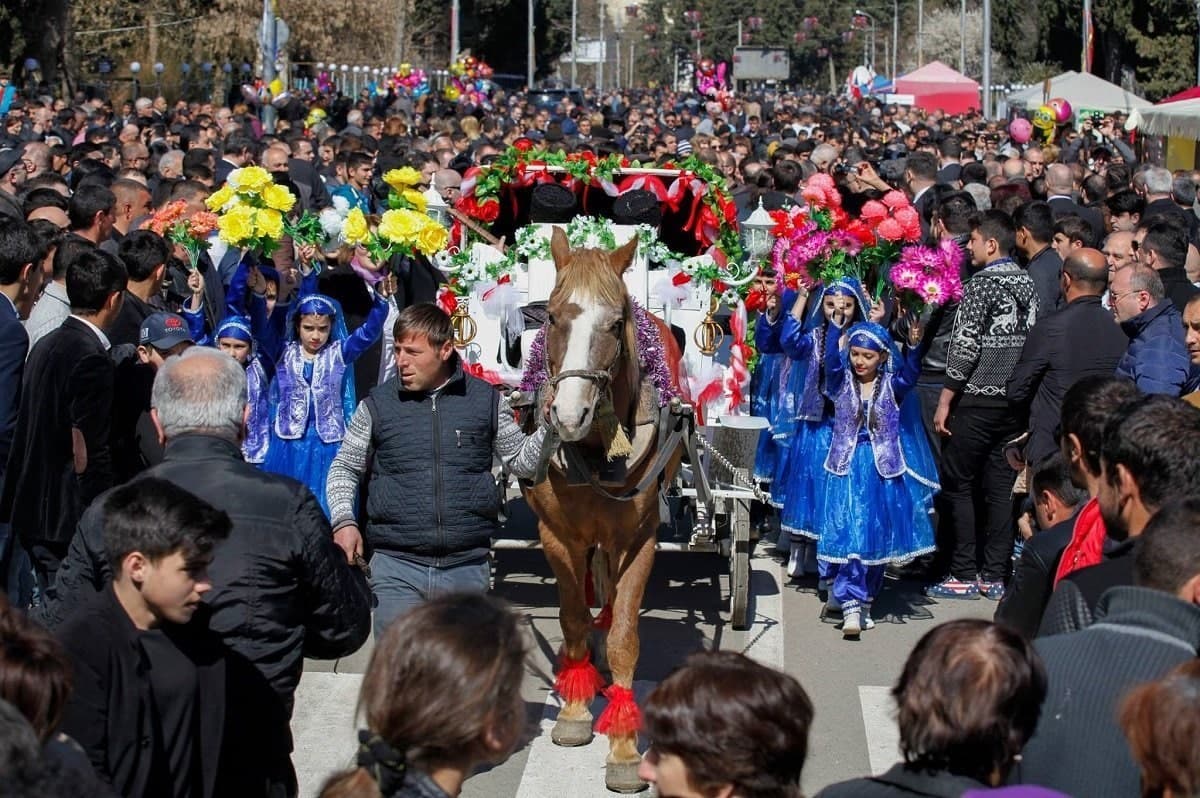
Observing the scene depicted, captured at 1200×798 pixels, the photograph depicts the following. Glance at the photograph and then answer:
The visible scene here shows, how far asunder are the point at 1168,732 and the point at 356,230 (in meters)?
7.00

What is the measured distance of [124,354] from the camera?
702 cm

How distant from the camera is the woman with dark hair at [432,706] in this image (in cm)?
300

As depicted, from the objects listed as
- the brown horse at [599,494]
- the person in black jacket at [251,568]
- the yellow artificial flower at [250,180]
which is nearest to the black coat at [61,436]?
the brown horse at [599,494]

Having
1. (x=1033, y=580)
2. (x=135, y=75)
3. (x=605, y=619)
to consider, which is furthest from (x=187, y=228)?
(x=135, y=75)

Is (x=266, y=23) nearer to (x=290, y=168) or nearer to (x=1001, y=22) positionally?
(x=290, y=168)

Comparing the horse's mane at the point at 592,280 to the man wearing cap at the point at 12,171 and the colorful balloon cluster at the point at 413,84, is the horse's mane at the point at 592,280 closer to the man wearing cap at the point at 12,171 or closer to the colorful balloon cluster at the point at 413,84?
the man wearing cap at the point at 12,171

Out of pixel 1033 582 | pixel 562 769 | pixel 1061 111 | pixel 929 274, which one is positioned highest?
pixel 1061 111

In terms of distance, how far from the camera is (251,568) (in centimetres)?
439

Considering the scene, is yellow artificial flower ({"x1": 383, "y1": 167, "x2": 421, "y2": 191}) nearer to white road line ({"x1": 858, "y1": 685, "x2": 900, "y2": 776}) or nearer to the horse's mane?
the horse's mane

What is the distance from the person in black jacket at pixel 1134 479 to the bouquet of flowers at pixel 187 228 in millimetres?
6002

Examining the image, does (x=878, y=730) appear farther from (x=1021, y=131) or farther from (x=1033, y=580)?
(x=1021, y=131)

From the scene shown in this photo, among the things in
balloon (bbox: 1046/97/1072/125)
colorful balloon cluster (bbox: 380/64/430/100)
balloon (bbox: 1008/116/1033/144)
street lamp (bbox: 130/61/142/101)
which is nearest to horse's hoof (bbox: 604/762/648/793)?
balloon (bbox: 1008/116/1033/144)

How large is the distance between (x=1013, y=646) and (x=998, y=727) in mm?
171

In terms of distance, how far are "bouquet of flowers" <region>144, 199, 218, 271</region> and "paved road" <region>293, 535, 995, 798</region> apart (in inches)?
99.0
